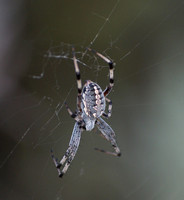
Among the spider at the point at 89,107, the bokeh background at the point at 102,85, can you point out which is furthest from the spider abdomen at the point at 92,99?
the bokeh background at the point at 102,85

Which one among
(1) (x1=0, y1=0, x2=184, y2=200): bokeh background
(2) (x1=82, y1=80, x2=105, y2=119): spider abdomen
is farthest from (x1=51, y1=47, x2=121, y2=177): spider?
(1) (x1=0, y1=0, x2=184, y2=200): bokeh background

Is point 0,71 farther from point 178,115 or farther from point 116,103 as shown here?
point 178,115

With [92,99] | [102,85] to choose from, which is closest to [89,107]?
[92,99]

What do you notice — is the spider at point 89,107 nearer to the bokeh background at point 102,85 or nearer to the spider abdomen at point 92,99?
the spider abdomen at point 92,99

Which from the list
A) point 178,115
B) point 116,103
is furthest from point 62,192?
point 178,115

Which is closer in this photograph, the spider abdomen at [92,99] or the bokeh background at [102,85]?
the spider abdomen at [92,99]
